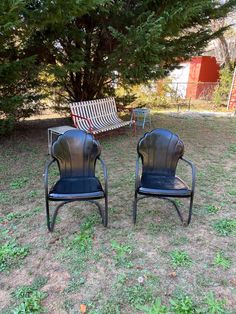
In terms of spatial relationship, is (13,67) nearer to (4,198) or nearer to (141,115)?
(4,198)

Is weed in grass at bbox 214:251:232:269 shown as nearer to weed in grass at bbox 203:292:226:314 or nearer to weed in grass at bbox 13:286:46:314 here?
weed in grass at bbox 203:292:226:314

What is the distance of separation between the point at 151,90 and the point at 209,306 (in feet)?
35.9

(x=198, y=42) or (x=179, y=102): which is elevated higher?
(x=198, y=42)

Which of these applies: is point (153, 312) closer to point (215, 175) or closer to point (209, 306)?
point (209, 306)

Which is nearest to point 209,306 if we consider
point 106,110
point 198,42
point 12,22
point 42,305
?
point 42,305

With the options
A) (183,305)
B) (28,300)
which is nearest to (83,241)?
(28,300)

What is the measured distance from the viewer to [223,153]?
5.52 meters

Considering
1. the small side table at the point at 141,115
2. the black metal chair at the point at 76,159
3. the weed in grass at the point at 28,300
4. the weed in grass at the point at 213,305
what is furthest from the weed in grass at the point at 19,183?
the small side table at the point at 141,115

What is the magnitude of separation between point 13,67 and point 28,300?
3822 mm

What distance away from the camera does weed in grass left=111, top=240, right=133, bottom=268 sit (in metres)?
2.39

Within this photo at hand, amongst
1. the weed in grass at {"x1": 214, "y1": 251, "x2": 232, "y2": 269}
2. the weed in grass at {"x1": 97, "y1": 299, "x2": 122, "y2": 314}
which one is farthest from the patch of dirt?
the weed in grass at {"x1": 214, "y1": 251, "x2": 232, "y2": 269}

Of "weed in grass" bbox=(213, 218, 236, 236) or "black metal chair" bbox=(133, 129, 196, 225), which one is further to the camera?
"black metal chair" bbox=(133, 129, 196, 225)

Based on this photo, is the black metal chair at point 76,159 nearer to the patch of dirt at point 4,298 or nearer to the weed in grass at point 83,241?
the weed in grass at point 83,241

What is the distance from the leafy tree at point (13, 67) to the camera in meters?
3.68
